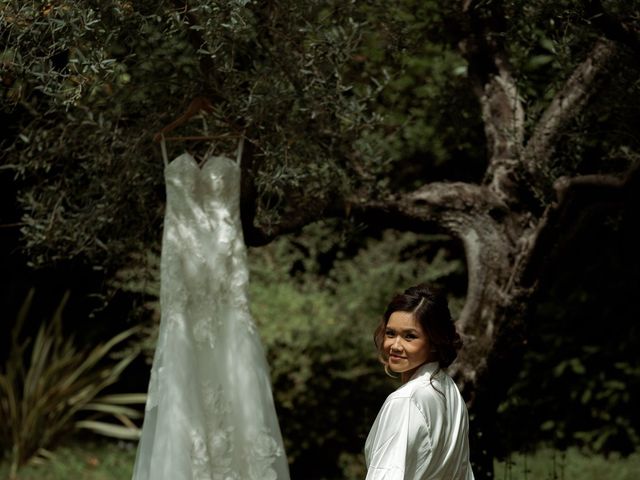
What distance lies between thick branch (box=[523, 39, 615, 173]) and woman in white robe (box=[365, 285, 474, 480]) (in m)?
1.92

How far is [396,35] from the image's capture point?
14.0 ft

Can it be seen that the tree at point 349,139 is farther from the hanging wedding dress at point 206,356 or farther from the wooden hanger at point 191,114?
the hanging wedding dress at point 206,356

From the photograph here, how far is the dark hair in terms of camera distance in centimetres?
236

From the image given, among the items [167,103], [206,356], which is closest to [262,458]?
[206,356]

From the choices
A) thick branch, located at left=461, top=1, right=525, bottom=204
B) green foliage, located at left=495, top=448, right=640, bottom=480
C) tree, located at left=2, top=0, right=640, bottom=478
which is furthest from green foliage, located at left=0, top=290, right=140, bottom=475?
thick branch, located at left=461, top=1, right=525, bottom=204

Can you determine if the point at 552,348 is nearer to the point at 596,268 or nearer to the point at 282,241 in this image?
the point at 596,268

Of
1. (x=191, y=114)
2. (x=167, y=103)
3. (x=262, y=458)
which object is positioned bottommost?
(x=262, y=458)

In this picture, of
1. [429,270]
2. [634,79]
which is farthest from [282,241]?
[634,79]

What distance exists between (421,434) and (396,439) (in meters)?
0.07

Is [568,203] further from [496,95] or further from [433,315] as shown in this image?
[433,315]

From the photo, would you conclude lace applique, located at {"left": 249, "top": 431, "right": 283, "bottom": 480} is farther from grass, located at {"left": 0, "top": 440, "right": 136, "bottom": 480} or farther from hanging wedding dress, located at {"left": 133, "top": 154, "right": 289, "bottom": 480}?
grass, located at {"left": 0, "top": 440, "right": 136, "bottom": 480}

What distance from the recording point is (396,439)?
217 cm

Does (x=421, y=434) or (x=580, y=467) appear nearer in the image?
(x=421, y=434)

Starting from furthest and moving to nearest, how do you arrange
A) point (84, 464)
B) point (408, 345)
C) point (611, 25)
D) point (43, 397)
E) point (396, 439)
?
point (43, 397), point (84, 464), point (611, 25), point (408, 345), point (396, 439)
